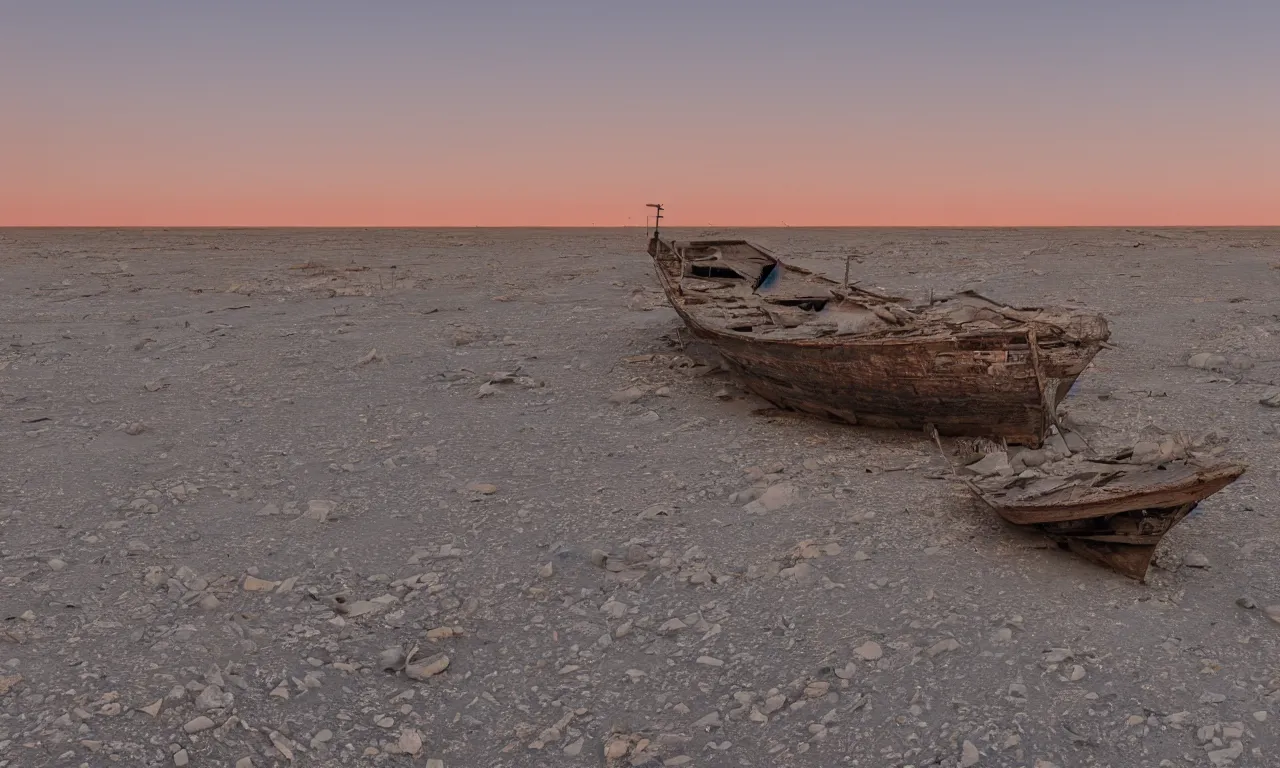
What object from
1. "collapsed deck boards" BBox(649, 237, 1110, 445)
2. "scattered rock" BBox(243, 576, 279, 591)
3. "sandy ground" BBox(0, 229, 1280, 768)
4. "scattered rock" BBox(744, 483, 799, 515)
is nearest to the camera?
"sandy ground" BBox(0, 229, 1280, 768)

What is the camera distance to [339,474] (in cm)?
822

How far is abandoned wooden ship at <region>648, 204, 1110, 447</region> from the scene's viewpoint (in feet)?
24.8

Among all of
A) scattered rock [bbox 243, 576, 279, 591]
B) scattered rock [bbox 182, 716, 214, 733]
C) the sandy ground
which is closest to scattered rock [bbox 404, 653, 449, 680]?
the sandy ground

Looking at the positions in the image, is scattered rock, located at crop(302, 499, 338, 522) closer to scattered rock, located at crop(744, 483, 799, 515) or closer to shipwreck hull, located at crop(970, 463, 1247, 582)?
scattered rock, located at crop(744, 483, 799, 515)

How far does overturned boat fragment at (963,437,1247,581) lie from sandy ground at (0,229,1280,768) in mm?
180

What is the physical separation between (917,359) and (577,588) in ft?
13.0

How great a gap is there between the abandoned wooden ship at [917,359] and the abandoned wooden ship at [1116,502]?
1526 mm

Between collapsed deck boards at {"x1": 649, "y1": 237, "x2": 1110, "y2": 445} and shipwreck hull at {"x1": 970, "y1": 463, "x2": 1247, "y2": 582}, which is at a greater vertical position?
collapsed deck boards at {"x1": 649, "y1": 237, "x2": 1110, "y2": 445}

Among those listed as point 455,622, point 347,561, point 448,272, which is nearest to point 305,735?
point 455,622

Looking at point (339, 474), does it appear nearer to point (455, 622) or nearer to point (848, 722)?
point (455, 622)

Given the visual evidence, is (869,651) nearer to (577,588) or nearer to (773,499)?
(577,588)

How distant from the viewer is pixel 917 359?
7.84 meters

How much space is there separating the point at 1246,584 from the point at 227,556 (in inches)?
278

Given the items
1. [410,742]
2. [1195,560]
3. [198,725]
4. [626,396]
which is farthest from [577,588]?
[626,396]
